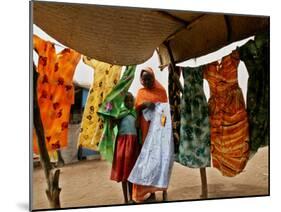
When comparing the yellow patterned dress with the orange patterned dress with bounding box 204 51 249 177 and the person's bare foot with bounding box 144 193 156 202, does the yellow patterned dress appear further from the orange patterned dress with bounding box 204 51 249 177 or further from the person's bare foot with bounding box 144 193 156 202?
the orange patterned dress with bounding box 204 51 249 177

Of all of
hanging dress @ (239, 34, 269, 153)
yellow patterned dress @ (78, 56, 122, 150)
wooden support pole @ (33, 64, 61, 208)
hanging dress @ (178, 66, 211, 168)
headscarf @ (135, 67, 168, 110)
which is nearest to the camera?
wooden support pole @ (33, 64, 61, 208)

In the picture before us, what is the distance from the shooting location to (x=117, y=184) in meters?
3.06

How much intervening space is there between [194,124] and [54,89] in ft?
3.10

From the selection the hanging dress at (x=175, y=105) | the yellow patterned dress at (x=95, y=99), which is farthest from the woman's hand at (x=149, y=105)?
the yellow patterned dress at (x=95, y=99)

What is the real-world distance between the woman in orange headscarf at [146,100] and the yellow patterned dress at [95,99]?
7.2 inches

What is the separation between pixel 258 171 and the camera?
3.39 meters

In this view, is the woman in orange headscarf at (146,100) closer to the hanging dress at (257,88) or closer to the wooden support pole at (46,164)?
the wooden support pole at (46,164)

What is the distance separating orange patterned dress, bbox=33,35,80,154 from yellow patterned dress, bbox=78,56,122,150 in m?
0.10

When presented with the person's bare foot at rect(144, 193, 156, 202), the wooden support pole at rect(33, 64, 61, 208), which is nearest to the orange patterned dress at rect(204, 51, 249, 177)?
the person's bare foot at rect(144, 193, 156, 202)

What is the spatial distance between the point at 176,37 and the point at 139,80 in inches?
14.5

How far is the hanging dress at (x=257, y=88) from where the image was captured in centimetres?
334

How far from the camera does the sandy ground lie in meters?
2.96

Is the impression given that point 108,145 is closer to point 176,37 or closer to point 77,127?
point 77,127

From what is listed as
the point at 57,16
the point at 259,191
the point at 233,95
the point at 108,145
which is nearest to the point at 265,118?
the point at 233,95
